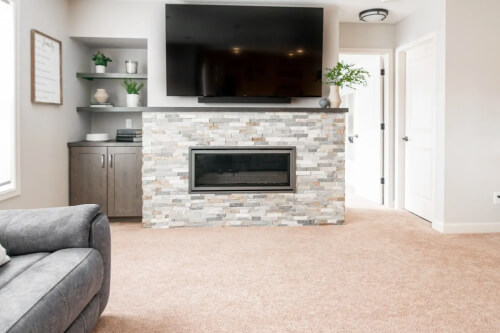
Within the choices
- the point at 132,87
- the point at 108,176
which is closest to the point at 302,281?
the point at 108,176

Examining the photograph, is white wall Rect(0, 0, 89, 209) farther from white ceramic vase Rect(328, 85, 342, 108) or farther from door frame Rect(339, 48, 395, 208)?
door frame Rect(339, 48, 395, 208)

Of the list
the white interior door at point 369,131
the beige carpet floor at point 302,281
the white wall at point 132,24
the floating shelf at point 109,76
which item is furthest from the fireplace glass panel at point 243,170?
the white interior door at point 369,131

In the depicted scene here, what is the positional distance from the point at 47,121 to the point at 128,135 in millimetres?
881

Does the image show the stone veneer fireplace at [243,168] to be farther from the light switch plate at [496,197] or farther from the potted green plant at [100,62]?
the light switch plate at [496,197]

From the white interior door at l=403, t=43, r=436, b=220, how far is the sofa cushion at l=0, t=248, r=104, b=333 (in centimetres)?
363

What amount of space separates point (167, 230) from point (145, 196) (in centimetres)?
42

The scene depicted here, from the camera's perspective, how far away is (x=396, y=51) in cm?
499

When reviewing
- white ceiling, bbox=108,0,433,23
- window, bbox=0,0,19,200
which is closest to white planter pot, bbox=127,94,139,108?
white ceiling, bbox=108,0,433,23

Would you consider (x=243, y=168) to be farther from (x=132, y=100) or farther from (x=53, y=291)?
(x=53, y=291)

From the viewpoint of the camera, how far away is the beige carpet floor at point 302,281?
2.02 meters

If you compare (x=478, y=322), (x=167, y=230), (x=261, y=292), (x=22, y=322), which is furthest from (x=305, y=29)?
(x=22, y=322)

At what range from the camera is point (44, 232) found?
5.90ft

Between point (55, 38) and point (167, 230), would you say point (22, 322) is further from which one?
point (55, 38)

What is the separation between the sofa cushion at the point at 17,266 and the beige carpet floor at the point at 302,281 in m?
0.51
